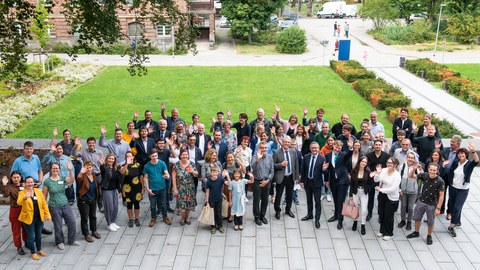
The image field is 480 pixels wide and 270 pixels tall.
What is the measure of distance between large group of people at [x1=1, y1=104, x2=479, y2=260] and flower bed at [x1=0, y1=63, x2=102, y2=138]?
7.64 meters

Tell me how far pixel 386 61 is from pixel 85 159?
86.8ft

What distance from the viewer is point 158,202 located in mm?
10789

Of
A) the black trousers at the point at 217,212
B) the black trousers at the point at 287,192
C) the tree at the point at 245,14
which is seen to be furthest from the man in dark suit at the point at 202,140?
the tree at the point at 245,14

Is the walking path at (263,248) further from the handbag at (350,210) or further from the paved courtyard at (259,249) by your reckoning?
the handbag at (350,210)

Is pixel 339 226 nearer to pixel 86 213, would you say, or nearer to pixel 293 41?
pixel 86 213

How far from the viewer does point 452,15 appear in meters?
43.2

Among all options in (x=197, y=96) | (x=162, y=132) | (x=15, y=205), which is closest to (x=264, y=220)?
(x=162, y=132)

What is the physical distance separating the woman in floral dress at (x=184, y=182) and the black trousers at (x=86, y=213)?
Answer: 64.5 inches

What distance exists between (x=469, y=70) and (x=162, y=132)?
23.6 meters

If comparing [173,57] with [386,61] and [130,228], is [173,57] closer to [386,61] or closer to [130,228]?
[386,61]

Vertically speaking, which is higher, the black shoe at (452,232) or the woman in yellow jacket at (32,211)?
the woman in yellow jacket at (32,211)

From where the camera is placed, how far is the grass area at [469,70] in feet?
91.6

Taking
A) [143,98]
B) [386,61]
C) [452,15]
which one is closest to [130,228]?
[143,98]

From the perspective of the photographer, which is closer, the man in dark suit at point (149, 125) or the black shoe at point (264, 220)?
the black shoe at point (264, 220)
